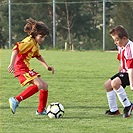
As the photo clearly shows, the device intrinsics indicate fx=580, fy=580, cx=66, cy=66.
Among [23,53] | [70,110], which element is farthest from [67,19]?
[23,53]

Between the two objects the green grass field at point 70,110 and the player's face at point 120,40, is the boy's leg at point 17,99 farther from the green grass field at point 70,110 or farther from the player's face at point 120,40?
the player's face at point 120,40

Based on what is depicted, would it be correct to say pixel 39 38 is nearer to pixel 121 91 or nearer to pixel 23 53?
pixel 23 53

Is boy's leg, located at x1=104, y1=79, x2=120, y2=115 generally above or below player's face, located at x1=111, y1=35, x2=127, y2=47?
below

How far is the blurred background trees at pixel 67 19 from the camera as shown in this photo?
3022 centimetres

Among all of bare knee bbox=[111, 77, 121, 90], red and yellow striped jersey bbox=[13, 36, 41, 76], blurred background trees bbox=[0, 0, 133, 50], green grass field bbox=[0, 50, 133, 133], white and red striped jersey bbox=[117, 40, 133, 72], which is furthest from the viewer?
blurred background trees bbox=[0, 0, 133, 50]

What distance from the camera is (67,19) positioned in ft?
104

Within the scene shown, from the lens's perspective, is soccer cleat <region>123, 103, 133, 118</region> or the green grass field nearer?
the green grass field

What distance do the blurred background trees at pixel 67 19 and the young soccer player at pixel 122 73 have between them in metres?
21.8

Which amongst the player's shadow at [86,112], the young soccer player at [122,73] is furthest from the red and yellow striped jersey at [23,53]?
the young soccer player at [122,73]

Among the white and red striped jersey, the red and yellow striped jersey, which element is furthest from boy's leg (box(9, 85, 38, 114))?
the white and red striped jersey

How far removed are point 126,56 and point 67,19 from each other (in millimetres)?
24368

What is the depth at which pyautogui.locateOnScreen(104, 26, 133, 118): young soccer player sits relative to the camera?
24.7ft

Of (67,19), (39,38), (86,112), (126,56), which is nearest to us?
(126,56)

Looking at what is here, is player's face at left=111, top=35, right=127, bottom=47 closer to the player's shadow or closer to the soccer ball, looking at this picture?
the player's shadow
